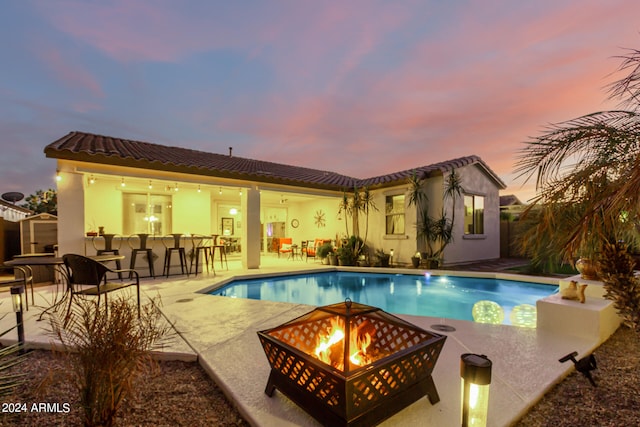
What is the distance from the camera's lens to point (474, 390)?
1449mm

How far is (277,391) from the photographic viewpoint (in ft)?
6.95

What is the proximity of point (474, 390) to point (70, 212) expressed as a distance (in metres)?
8.60

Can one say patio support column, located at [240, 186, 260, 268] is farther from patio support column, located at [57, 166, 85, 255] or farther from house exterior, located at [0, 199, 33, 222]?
house exterior, located at [0, 199, 33, 222]

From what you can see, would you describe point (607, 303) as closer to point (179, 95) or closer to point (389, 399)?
point (389, 399)

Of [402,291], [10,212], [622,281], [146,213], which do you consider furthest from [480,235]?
[10,212]

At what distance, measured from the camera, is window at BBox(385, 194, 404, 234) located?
1084 centimetres

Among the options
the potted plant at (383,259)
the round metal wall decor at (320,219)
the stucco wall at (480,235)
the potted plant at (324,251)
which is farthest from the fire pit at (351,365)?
the round metal wall decor at (320,219)

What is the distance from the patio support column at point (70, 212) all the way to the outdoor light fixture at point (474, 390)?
8.45m

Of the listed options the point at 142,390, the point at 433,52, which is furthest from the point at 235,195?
the point at 142,390

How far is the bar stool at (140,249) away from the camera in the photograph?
24.4ft

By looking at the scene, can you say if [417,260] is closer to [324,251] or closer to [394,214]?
[394,214]

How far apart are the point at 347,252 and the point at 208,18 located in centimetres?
835

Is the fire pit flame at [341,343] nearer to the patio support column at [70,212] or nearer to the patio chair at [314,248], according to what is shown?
the patio support column at [70,212]

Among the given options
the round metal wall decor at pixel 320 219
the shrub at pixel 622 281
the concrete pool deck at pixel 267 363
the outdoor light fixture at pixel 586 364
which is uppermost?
the round metal wall decor at pixel 320 219
